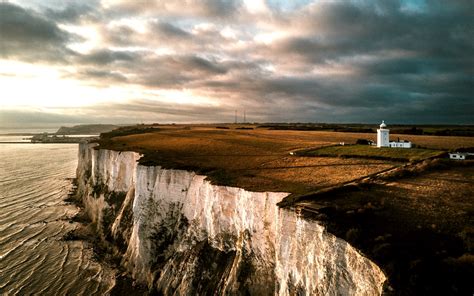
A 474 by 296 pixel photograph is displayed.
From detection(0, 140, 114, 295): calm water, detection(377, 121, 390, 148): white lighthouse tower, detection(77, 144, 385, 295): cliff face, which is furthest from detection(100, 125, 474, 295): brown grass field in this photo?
detection(0, 140, 114, 295): calm water

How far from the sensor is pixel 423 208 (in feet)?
51.0

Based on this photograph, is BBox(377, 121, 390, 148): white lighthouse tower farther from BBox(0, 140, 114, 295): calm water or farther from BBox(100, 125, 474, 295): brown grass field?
BBox(0, 140, 114, 295): calm water

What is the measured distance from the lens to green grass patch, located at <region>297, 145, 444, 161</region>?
27188 mm

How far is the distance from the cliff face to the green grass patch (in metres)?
15.1

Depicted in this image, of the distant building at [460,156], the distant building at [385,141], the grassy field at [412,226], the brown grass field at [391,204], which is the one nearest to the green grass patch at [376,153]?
the brown grass field at [391,204]

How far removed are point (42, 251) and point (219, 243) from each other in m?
19.6

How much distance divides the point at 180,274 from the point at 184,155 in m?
15.2

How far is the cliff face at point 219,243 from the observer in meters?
13.4

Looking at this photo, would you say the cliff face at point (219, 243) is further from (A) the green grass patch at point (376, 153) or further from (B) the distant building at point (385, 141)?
(B) the distant building at point (385, 141)

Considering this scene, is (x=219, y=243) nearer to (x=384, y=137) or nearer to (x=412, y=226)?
(x=412, y=226)

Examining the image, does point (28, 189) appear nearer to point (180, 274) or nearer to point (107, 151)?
point (107, 151)

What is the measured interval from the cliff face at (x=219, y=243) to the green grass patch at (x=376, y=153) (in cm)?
1513

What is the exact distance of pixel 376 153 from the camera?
2948 centimetres

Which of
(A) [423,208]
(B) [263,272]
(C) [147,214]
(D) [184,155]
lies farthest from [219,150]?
(A) [423,208]
